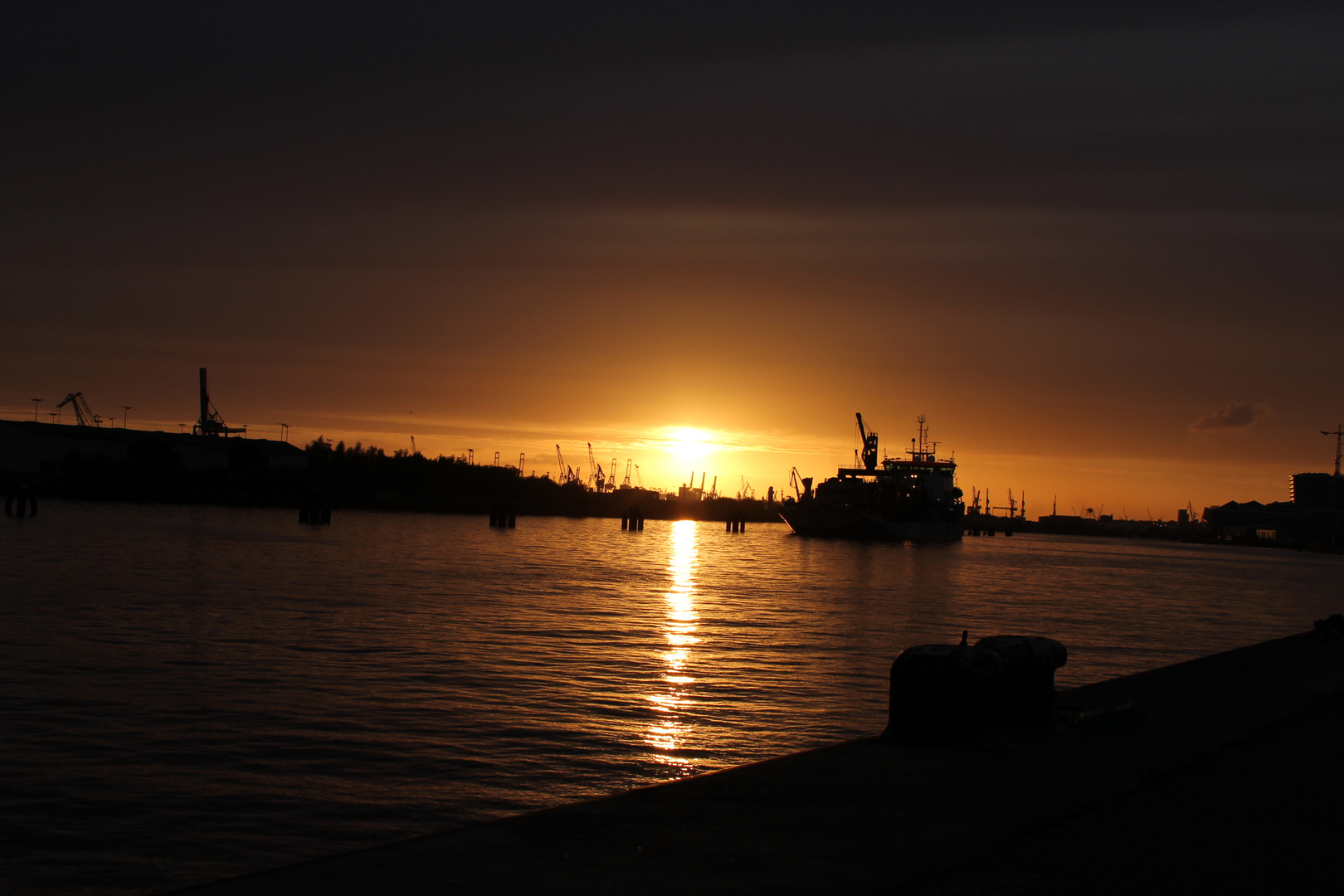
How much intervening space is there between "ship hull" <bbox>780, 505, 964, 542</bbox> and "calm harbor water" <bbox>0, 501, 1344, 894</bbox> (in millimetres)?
74624

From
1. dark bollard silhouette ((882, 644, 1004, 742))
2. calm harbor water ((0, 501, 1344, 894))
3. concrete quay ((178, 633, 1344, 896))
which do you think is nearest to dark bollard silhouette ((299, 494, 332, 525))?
calm harbor water ((0, 501, 1344, 894))

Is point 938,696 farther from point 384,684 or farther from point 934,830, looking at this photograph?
point 384,684

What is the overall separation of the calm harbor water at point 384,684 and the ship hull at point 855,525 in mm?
74624

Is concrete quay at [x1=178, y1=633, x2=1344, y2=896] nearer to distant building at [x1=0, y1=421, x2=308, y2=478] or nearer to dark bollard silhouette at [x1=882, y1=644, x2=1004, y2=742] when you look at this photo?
dark bollard silhouette at [x1=882, y1=644, x2=1004, y2=742]

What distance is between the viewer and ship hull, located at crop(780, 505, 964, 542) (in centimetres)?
11656

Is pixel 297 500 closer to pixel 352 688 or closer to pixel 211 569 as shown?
pixel 211 569

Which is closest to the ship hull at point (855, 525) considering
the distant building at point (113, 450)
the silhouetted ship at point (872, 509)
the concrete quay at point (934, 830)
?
the silhouetted ship at point (872, 509)

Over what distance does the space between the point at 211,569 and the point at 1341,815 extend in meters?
33.7

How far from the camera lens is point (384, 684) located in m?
14.8

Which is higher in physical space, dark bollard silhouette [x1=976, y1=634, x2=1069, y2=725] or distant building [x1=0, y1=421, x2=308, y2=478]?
distant building [x1=0, y1=421, x2=308, y2=478]

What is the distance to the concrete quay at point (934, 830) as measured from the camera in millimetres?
5344

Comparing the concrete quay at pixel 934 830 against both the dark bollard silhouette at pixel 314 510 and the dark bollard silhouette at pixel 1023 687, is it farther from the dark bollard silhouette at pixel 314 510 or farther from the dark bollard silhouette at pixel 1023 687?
the dark bollard silhouette at pixel 314 510

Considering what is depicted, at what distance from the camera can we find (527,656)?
18312mm

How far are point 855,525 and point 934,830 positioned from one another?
112773 mm
